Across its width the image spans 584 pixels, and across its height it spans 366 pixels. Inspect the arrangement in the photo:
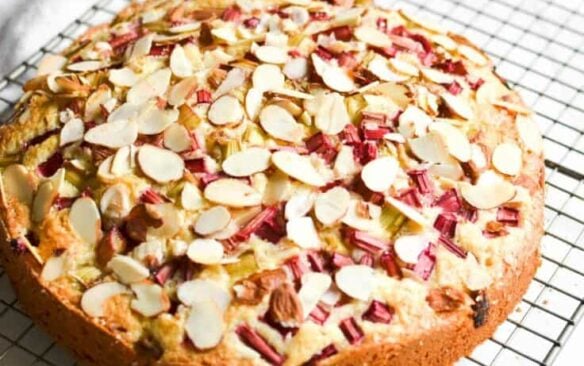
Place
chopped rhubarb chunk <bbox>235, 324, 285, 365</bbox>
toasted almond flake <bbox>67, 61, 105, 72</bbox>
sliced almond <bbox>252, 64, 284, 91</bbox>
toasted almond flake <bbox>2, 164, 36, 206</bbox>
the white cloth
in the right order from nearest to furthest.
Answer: chopped rhubarb chunk <bbox>235, 324, 285, 365</bbox> < toasted almond flake <bbox>2, 164, 36, 206</bbox> < sliced almond <bbox>252, 64, 284, 91</bbox> < toasted almond flake <bbox>67, 61, 105, 72</bbox> < the white cloth

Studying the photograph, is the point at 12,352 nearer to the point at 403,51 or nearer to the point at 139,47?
the point at 139,47

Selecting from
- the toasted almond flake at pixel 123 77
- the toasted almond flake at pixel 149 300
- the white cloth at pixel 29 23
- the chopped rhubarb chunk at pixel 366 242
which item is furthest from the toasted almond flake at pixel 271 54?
the white cloth at pixel 29 23

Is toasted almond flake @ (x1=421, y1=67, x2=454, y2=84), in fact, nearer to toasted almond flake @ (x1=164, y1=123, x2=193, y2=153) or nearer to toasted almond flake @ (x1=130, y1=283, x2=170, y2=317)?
toasted almond flake @ (x1=164, y1=123, x2=193, y2=153)

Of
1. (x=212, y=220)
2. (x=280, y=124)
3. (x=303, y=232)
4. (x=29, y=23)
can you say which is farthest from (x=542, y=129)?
(x=29, y=23)

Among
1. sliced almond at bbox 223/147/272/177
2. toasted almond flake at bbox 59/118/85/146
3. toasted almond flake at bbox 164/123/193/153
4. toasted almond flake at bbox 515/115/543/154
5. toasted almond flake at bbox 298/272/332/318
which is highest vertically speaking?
toasted almond flake at bbox 59/118/85/146

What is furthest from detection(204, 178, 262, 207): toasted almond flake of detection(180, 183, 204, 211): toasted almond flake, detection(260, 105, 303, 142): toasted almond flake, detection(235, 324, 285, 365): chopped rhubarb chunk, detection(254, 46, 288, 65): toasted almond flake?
detection(254, 46, 288, 65): toasted almond flake

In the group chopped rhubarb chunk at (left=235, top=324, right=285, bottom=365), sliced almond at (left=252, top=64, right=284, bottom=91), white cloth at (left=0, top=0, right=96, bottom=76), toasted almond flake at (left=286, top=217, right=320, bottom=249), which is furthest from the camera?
white cloth at (left=0, top=0, right=96, bottom=76)

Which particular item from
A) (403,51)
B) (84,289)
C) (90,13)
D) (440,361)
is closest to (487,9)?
(403,51)
